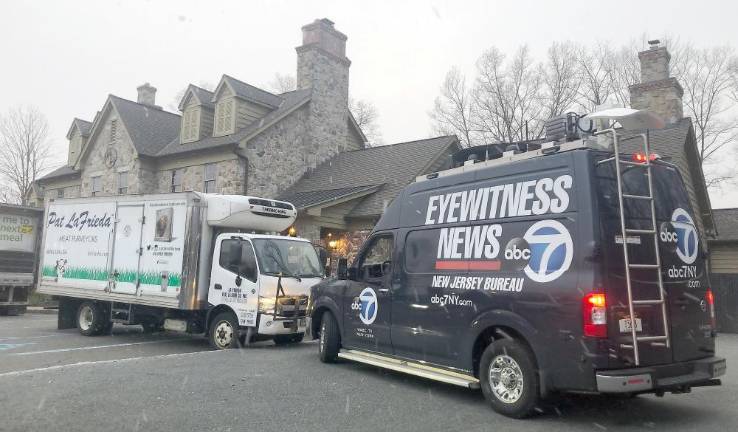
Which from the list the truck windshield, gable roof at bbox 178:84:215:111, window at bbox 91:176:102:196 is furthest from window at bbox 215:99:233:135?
the truck windshield

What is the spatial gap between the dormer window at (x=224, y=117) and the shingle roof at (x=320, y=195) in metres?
3.55

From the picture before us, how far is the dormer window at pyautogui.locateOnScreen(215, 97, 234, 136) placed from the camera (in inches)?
889

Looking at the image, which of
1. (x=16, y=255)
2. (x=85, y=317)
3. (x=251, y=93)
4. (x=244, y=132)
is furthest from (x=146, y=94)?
(x=85, y=317)

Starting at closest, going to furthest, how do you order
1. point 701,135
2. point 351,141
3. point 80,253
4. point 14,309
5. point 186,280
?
point 186,280, point 80,253, point 14,309, point 351,141, point 701,135

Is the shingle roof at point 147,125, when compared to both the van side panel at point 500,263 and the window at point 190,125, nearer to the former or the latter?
the window at point 190,125

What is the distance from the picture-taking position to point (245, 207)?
36.3 feet

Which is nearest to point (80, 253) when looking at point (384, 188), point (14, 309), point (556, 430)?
point (14, 309)

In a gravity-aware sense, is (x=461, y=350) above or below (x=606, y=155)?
below

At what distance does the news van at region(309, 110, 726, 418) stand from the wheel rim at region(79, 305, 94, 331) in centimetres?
863

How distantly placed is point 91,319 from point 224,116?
11575 mm

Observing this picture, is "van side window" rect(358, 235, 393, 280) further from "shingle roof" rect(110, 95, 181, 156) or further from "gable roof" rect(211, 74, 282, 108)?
"shingle roof" rect(110, 95, 181, 156)

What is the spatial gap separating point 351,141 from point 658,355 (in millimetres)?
21674

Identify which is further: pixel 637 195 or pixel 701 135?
pixel 701 135

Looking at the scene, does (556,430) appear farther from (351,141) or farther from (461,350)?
(351,141)
